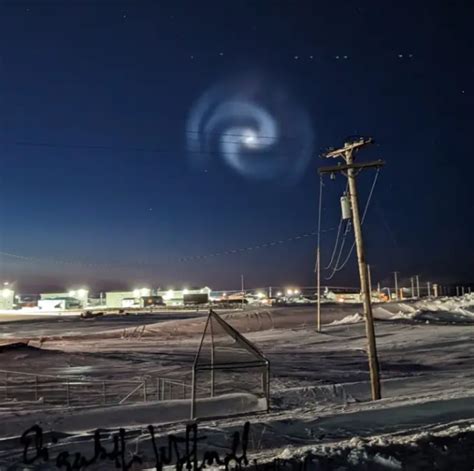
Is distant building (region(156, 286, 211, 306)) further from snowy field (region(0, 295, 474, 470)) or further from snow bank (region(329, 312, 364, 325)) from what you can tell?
snow bank (region(329, 312, 364, 325))

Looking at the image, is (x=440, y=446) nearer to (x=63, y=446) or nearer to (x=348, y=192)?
(x=63, y=446)

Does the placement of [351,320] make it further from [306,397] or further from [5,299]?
[5,299]

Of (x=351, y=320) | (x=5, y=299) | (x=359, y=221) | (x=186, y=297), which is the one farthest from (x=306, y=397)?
(x=5, y=299)

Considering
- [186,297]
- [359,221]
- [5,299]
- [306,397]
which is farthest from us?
[5,299]

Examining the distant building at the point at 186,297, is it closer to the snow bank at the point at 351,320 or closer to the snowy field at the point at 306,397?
the snowy field at the point at 306,397

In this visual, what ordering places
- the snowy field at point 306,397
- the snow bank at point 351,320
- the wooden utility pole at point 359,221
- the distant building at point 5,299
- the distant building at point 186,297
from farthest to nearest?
the distant building at point 5,299 < the distant building at point 186,297 < the snow bank at point 351,320 < the wooden utility pole at point 359,221 < the snowy field at point 306,397

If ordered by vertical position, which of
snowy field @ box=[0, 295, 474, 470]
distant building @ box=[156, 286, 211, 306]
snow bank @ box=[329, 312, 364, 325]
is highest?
distant building @ box=[156, 286, 211, 306]

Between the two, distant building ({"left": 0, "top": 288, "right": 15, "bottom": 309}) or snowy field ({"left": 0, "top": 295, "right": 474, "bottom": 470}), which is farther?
distant building ({"left": 0, "top": 288, "right": 15, "bottom": 309})

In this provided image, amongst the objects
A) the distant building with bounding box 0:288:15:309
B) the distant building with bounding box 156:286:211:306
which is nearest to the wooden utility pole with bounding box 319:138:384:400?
the distant building with bounding box 156:286:211:306

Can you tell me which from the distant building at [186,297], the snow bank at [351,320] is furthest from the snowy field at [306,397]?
the distant building at [186,297]

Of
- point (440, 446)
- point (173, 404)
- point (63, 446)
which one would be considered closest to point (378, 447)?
point (440, 446)
